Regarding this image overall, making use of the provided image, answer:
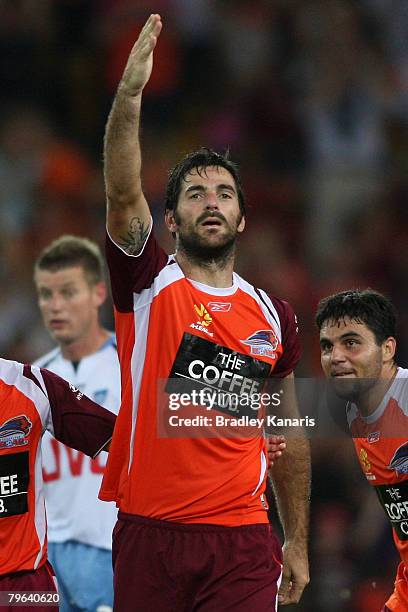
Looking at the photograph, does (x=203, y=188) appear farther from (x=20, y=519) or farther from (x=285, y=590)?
(x=285, y=590)

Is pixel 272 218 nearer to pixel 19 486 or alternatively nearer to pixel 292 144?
pixel 292 144

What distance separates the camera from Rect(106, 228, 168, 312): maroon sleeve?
13.6ft

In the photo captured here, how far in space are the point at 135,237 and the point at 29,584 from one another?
56.0 inches

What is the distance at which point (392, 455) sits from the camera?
15.1 feet

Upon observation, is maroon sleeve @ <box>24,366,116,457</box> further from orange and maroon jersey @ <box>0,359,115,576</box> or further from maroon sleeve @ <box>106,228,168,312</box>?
maroon sleeve @ <box>106,228,168,312</box>

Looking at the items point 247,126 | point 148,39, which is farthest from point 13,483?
point 247,126

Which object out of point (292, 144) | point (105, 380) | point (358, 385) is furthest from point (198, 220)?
point (292, 144)

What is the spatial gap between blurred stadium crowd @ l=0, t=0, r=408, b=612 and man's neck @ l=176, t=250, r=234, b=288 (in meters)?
4.74

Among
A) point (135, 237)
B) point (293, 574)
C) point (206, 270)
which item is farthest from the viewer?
point (293, 574)

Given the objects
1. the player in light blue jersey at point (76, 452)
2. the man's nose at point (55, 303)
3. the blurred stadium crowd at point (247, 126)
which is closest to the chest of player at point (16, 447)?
the player in light blue jersey at point (76, 452)

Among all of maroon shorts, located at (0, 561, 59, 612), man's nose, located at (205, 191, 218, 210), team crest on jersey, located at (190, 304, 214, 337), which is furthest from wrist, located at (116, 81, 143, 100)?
maroon shorts, located at (0, 561, 59, 612)

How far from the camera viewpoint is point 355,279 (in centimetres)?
955

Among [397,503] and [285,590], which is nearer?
[285,590]

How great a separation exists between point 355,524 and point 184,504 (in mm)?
3932
